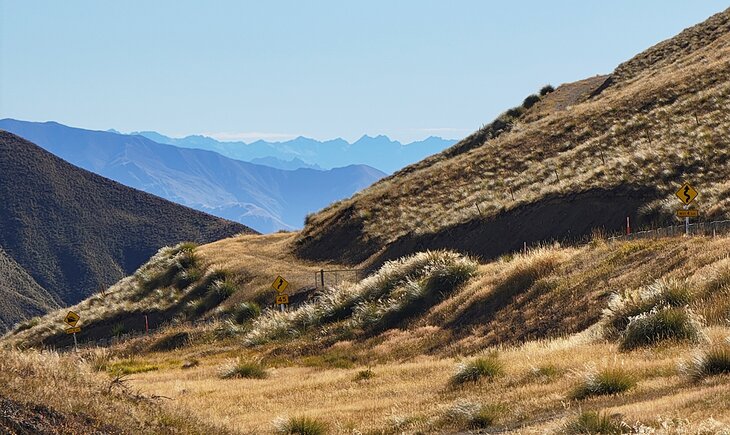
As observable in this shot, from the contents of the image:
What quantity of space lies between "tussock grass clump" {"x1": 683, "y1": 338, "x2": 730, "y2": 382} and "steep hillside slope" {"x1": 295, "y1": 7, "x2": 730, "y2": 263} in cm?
1812

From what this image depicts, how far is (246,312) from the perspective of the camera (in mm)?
33469

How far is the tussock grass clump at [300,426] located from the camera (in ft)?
38.5

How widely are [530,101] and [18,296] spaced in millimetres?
72181

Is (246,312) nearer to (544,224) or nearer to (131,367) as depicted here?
(131,367)

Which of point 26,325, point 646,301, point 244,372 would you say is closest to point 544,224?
point 244,372

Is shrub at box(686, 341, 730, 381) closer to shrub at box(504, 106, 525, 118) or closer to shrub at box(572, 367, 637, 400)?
shrub at box(572, 367, 637, 400)

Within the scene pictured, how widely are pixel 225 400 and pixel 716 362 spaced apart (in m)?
9.25

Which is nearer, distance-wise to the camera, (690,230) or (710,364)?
(710,364)

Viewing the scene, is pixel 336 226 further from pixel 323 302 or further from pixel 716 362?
pixel 716 362

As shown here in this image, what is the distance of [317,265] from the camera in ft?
135

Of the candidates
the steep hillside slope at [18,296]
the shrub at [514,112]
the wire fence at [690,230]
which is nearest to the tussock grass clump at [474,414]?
the wire fence at [690,230]

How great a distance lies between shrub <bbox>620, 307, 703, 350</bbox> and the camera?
1339 cm

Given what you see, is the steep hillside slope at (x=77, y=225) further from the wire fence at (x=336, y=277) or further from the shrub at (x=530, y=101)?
the wire fence at (x=336, y=277)

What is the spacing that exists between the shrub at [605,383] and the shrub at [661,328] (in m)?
2.79
